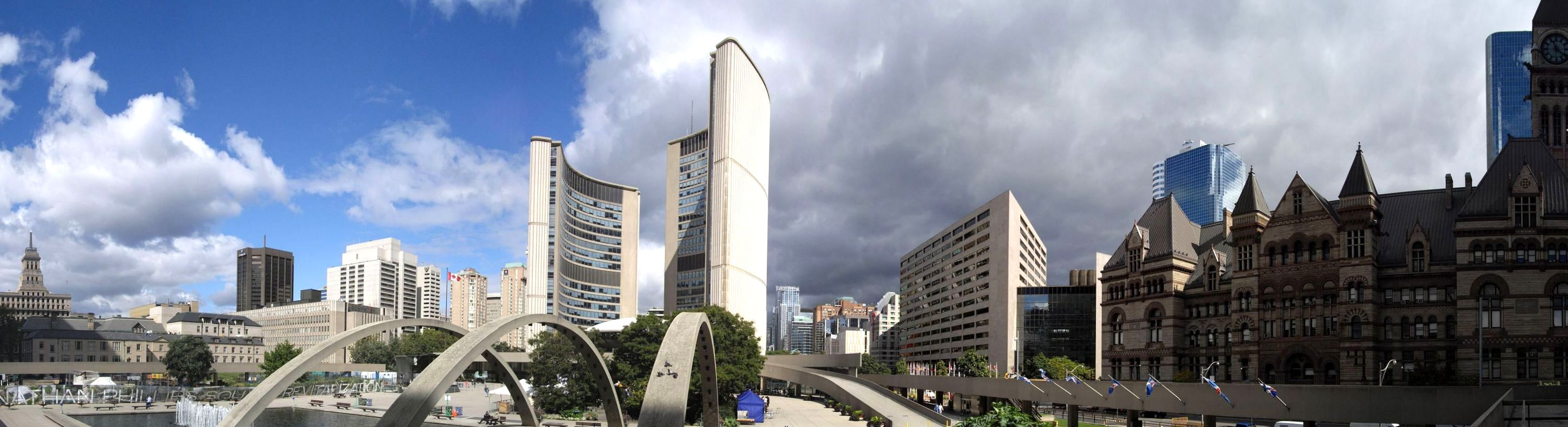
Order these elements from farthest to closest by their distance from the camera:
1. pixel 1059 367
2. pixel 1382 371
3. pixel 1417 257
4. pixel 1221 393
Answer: pixel 1059 367
pixel 1417 257
pixel 1382 371
pixel 1221 393

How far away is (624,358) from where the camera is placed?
71.4 metres

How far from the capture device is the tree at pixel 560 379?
65.9 m

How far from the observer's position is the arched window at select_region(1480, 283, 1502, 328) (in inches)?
2290

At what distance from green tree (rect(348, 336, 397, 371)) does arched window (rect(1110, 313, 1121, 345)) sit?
104156mm

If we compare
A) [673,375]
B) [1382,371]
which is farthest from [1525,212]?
[673,375]

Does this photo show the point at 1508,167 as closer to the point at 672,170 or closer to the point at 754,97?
the point at 754,97

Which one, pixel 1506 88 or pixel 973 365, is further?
pixel 1506 88

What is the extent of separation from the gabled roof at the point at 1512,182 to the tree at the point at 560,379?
177 feet


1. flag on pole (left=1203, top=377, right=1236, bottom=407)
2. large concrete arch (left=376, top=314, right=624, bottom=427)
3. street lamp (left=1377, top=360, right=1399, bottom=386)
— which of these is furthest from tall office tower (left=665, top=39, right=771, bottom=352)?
large concrete arch (left=376, top=314, right=624, bottom=427)

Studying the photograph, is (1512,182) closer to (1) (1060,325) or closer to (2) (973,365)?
(2) (973,365)

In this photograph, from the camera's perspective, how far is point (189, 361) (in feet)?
353

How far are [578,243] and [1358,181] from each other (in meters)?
117

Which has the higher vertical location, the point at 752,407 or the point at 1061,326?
the point at 1061,326

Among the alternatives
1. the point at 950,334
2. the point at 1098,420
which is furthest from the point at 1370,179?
the point at 950,334
